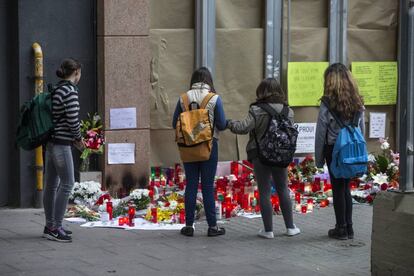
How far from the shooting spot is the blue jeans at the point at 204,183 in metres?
8.43

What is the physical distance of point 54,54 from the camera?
1001 cm

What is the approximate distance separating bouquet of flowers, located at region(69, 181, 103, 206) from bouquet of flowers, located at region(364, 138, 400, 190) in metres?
3.42

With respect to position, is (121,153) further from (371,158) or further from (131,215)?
(371,158)

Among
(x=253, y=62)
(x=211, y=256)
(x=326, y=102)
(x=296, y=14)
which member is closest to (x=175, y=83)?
(x=253, y=62)

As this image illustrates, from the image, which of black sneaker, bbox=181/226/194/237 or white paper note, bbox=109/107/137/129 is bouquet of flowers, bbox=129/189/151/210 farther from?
black sneaker, bbox=181/226/194/237

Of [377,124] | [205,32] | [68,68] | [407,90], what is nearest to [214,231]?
[68,68]

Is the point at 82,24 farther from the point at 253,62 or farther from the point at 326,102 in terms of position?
the point at 326,102

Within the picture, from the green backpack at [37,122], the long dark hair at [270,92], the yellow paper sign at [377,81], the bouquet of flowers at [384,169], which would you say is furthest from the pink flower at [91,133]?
the yellow paper sign at [377,81]

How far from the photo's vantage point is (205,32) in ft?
35.8

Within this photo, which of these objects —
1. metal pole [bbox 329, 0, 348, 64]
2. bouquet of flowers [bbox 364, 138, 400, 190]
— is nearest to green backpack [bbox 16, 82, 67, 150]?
bouquet of flowers [bbox 364, 138, 400, 190]

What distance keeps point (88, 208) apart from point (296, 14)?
3968 mm

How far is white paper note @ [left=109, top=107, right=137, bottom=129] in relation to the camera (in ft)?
33.6

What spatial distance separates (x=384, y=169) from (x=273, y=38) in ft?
7.30

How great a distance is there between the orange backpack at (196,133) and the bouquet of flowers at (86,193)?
196 centimetres
